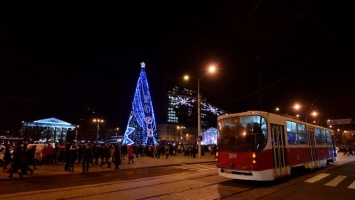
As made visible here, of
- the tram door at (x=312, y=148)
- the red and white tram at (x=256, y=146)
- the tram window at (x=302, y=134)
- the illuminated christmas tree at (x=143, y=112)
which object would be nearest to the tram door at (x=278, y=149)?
the red and white tram at (x=256, y=146)

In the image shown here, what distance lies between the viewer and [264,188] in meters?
11.2

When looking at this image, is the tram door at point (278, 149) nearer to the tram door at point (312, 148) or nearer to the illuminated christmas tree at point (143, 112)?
the tram door at point (312, 148)

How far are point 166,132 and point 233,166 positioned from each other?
427 ft

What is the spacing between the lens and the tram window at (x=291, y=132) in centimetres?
1403

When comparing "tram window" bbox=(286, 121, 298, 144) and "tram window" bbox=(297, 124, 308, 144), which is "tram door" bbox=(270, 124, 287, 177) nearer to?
"tram window" bbox=(286, 121, 298, 144)

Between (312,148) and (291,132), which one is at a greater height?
(291,132)

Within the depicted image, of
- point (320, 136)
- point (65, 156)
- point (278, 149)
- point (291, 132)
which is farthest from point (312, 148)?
point (65, 156)

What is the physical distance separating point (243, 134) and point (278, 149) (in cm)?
195

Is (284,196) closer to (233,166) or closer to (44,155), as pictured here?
(233,166)

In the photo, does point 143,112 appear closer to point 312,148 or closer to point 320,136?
point 320,136

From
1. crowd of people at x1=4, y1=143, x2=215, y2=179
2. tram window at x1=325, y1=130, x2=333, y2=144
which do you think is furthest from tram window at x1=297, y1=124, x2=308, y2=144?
crowd of people at x1=4, y1=143, x2=215, y2=179

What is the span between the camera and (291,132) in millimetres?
14445

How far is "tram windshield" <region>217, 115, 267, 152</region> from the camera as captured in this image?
11.6m

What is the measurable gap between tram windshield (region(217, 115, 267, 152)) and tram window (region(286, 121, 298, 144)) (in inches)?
114
